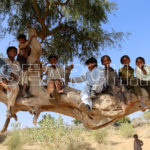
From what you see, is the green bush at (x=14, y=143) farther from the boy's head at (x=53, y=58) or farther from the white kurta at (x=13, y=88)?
the boy's head at (x=53, y=58)

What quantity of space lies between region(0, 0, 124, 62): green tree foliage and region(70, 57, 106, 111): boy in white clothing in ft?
6.86

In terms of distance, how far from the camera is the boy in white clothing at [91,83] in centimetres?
441

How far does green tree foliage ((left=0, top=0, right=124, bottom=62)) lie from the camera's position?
6.47 meters

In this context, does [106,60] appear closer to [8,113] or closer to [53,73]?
[53,73]

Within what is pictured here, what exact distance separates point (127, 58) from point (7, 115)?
289 cm

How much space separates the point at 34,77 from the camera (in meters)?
4.72

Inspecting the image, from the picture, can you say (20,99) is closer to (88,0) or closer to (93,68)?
(93,68)

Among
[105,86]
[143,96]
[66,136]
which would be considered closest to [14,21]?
[105,86]

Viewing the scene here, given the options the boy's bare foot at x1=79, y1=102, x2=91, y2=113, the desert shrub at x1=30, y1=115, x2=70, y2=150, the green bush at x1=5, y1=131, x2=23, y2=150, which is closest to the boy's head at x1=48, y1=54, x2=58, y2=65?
the boy's bare foot at x1=79, y1=102, x2=91, y2=113

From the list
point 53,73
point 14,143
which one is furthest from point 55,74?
point 14,143

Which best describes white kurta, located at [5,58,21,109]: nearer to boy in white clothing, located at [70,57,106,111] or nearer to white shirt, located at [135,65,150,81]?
boy in white clothing, located at [70,57,106,111]

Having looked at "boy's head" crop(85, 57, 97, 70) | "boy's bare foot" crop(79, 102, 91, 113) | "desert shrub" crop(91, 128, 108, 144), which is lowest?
"desert shrub" crop(91, 128, 108, 144)

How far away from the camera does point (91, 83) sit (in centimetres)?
468

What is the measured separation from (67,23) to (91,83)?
2933 millimetres
